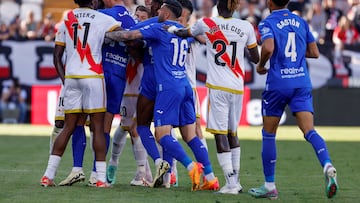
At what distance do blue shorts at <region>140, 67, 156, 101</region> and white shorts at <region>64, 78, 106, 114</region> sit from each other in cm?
50

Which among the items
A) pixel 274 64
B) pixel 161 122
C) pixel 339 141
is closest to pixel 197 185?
pixel 161 122

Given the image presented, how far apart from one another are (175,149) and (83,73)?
4.79 ft

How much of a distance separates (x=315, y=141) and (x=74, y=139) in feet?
10.6

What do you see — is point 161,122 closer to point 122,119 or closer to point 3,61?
point 122,119

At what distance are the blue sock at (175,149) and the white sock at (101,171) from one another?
0.83 m

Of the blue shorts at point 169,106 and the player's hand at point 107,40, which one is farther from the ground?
the player's hand at point 107,40

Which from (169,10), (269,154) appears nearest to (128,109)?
(169,10)

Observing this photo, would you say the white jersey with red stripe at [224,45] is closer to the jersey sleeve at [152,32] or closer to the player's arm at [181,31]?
the player's arm at [181,31]

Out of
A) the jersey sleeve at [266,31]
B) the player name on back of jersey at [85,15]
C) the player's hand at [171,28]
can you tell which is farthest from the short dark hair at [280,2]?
the player name on back of jersey at [85,15]

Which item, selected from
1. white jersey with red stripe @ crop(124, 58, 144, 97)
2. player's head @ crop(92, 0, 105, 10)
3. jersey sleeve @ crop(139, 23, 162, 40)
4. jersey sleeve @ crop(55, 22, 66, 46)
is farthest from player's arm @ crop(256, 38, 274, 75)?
player's head @ crop(92, 0, 105, 10)

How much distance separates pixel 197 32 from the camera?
37.2ft

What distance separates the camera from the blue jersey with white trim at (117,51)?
12133 millimetres

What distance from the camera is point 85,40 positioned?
11711 millimetres

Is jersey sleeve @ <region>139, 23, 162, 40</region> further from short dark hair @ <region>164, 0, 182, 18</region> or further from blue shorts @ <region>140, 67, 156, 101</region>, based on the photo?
blue shorts @ <region>140, 67, 156, 101</region>
